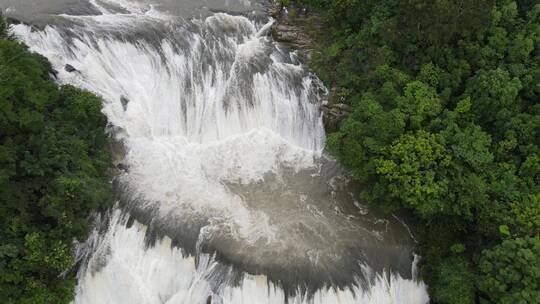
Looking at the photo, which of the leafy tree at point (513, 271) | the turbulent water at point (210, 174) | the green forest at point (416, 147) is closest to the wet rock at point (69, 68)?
the turbulent water at point (210, 174)

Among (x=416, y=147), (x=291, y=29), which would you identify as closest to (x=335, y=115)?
(x=416, y=147)

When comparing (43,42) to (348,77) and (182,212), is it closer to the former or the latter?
(182,212)

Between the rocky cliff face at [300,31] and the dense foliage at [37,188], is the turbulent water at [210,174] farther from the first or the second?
the dense foliage at [37,188]

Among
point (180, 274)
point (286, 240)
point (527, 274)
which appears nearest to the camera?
point (527, 274)

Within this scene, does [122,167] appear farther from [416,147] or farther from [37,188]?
[416,147]

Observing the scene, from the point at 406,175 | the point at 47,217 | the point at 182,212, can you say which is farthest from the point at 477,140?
the point at 47,217
